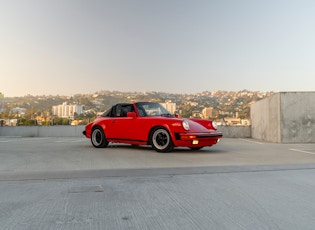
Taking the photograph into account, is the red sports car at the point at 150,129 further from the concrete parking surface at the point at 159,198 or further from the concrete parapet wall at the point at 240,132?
the concrete parapet wall at the point at 240,132

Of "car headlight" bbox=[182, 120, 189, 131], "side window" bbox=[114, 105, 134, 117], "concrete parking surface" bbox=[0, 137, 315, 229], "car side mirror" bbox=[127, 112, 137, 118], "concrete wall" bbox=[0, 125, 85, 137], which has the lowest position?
"concrete parking surface" bbox=[0, 137, 315, 229]

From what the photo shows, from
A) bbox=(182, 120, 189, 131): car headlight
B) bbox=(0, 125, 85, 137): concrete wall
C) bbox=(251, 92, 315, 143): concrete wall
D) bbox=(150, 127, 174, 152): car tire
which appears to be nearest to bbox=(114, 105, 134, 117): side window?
bbox=(150, 127, 174, 152): car tire

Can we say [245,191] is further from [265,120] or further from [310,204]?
[265,120]

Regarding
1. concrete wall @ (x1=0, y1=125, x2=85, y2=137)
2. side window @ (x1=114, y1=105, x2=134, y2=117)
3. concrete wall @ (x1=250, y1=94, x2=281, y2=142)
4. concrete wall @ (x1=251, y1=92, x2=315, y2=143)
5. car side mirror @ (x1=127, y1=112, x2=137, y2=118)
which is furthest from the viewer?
concrete wall @ (x1=0, y1=125, x2=85, y2=137)

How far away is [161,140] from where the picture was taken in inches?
326

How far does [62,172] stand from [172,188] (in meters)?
1.91

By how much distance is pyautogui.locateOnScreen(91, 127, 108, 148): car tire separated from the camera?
9.52 m

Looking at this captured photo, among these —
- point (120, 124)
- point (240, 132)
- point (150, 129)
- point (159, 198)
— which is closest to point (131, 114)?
point (120, 124)

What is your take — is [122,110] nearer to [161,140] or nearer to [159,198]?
[161,140]

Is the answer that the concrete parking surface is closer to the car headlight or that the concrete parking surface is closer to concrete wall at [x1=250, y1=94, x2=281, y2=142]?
the car headlight

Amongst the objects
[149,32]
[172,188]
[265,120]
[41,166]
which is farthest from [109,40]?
[172,188]

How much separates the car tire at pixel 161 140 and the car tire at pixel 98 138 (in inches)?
68.8

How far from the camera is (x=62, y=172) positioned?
491cm

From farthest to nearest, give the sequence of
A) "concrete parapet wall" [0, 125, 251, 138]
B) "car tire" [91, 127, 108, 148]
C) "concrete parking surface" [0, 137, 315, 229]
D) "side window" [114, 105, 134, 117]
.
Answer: "concrete parapet wall" [0, 125, 251, 138], "car tire" [91, 127, 108, 148], "side window" [114, 105, 134, 117], "concrete parking surface" [0, 137, 315, 229]
